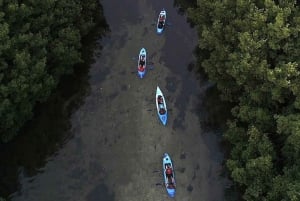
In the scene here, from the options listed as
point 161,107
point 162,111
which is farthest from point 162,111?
point 161,107

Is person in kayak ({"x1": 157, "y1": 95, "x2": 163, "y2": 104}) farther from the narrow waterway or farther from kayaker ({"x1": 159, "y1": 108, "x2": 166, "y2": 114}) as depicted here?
kayaker ({"x1": 159, "y1": 108, "x2": 166, "y2": 114})

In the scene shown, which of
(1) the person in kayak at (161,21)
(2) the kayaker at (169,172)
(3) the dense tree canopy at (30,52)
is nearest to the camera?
(3) the dense tree canopy at (30,52)

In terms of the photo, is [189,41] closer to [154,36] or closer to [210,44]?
[154,36]

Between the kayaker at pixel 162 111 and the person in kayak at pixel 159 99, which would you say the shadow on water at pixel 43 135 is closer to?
the person in kayak at pixel 159 99

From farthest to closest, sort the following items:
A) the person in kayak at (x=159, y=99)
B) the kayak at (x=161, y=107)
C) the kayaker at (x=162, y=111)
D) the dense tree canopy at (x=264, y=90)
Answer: the person in kayak at (x=159, y=99) < the kayaker at (x=162, y=111) < the kayak at (x=161, y=107) < the dense tree canopy at (x=264, y=90)

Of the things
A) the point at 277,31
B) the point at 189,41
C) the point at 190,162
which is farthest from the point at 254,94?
the point at 189,41

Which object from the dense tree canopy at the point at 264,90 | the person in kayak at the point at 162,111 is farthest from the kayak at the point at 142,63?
the dense tree canopy at the point at 264,90

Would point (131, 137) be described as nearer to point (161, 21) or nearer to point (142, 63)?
point (142, 63)
